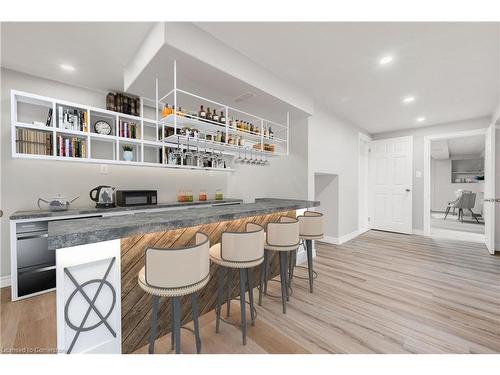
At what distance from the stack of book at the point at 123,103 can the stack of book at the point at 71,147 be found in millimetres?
671

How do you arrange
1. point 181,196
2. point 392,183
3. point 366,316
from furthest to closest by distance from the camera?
point 392,183 → point 181,196 → point 366,316

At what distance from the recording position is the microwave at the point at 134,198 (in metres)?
3.02

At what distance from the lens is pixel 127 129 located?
3174 millimetres

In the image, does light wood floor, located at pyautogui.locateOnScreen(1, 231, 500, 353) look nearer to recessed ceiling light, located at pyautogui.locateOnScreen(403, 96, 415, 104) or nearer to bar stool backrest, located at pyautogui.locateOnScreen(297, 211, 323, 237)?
bar stool backrest, located at pyautogui.locateOnScreen(297, 211, 323, 237)

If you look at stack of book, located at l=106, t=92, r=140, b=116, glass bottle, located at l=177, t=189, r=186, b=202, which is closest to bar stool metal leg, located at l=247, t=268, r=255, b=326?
glass bottle, located at l=177, t=189, r=186, b=202

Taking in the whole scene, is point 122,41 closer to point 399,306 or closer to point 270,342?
point 270,342

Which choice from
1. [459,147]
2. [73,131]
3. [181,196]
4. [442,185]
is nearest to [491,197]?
[459,147]

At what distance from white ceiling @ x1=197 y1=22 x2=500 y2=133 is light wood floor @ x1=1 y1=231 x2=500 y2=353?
8.79 feet

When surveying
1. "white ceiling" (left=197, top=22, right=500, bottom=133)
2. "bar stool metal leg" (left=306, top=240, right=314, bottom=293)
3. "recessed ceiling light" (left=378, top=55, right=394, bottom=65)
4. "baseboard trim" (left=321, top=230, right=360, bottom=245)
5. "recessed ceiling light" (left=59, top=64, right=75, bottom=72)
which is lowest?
"baseboard trim" (left=321, top=230, right=360, bottom=245)

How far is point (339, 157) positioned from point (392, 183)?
218 cm

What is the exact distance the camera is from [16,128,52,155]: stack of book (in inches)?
95.5

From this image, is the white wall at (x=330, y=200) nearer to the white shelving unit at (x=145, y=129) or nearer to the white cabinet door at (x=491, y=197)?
the white shelving unit at (x=145, y=129)

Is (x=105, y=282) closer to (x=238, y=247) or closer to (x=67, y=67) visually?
(x=238, y=247)
